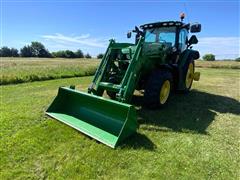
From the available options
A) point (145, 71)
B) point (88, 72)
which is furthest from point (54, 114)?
point (88, 72)

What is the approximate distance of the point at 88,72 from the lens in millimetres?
16875

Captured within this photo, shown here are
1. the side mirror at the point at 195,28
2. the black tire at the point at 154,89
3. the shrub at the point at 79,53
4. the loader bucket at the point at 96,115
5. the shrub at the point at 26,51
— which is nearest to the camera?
the loader bucket at the point at 96,115

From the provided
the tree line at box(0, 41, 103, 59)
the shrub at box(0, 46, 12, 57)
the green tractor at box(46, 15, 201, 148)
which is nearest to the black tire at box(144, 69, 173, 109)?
the green tractor at box(46, 15, 201, 148)

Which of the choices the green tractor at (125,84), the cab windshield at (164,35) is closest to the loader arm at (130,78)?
the green tractor at (125,84)

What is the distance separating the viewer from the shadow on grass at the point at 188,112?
16.9ft

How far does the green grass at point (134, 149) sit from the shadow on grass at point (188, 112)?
0.9 inches

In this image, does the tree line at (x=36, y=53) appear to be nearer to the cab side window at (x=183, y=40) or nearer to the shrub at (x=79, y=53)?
the shrub at (x=79, y=53)

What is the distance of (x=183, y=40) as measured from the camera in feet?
25.3

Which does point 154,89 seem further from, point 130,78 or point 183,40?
point 183,40

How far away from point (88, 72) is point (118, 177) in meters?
14.1

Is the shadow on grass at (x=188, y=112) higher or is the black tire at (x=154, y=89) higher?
the black tire at (x=154, y=89)

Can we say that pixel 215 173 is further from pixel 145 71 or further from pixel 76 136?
pixel 145 71

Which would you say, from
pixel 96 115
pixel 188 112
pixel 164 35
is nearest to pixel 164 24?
pixel 164 35

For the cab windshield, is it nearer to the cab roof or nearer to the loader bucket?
the cab roof
